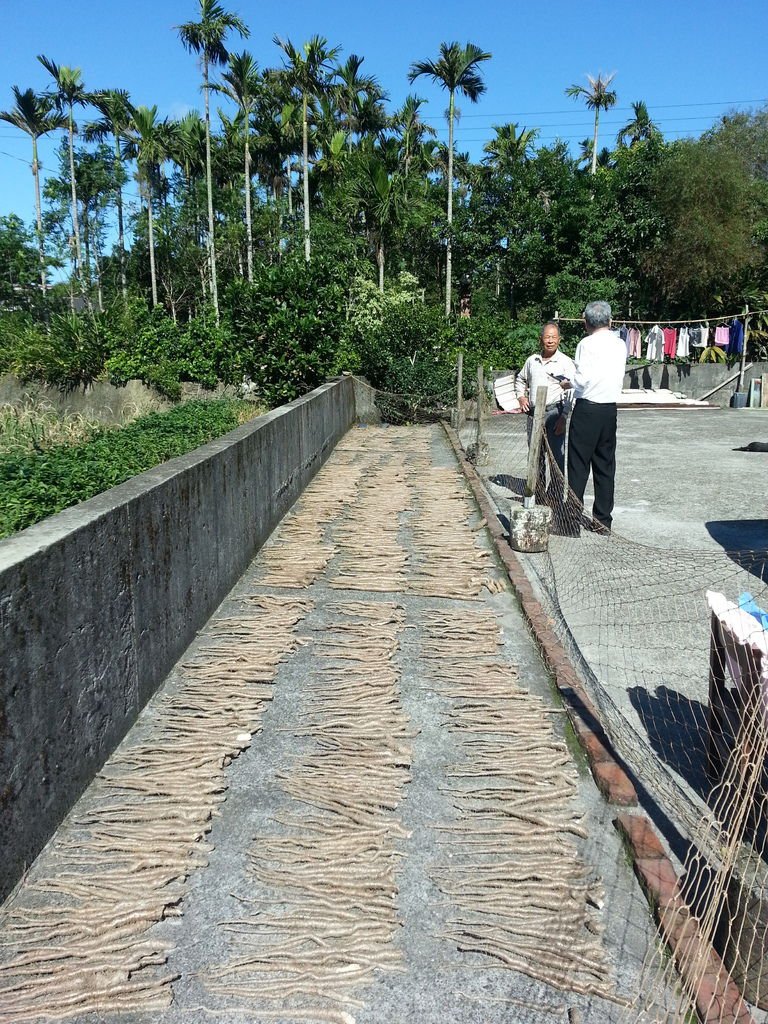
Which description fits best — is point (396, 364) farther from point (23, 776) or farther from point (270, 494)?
point (23, 776)

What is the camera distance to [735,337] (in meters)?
21.5

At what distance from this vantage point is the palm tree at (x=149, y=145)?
37094 millimetres

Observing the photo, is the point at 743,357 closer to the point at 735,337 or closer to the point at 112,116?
the point at 735,337

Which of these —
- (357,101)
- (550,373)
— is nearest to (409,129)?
(357,101)

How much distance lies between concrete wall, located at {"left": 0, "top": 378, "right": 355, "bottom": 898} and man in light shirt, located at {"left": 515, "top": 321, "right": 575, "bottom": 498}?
11.7 ft

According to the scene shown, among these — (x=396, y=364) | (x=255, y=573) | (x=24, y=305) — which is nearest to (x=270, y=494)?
(x=255, y=573)

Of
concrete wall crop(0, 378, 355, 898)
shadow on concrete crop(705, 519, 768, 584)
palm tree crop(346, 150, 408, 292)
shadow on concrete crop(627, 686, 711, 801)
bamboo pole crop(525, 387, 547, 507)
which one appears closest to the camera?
concrete wall crop(0, 378, 355, 898)

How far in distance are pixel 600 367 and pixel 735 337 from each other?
1650 cm

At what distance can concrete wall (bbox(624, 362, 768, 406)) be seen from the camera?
22.3 meters

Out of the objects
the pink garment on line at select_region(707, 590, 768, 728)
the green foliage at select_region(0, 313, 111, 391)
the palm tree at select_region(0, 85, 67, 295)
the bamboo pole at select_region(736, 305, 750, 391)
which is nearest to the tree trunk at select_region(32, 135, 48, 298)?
the palm tree at select_region(0, 85, 67, 295)

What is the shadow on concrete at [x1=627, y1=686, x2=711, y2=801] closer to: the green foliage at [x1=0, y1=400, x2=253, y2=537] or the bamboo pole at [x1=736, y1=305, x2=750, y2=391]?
the green foliage at [x1=0, y1=400, x2=253, y2=537]

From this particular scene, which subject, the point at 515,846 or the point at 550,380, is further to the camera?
the point at 550,380

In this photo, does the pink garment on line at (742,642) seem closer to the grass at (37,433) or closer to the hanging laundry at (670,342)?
the grass at (37,433)

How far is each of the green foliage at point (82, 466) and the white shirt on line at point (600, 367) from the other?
3561 millimetres
